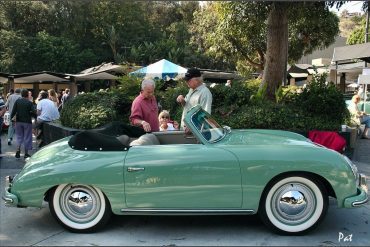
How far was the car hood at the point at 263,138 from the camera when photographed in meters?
4.82

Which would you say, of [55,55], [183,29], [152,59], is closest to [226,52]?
[152,59]

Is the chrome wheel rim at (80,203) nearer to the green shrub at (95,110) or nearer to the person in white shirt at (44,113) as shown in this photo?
the green shrub at (95,110)

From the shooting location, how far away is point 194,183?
14.6ft

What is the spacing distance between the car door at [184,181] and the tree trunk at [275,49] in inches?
256

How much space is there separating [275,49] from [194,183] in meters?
6.91

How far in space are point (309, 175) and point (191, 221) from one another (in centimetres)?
143

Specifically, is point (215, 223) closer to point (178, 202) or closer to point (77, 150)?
point (178, 202)

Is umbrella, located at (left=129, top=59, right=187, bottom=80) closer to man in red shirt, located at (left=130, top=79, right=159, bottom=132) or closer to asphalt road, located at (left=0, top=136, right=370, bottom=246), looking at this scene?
man in red shirt, located at (left=130, top=79, right=159, bottom=132)

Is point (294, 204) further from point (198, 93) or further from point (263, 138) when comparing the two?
point (198, 93)

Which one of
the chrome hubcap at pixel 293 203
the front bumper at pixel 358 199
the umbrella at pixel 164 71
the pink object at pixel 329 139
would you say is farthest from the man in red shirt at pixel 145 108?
the umbrella at pixel 164 71

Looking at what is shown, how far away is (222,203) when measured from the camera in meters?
4.47

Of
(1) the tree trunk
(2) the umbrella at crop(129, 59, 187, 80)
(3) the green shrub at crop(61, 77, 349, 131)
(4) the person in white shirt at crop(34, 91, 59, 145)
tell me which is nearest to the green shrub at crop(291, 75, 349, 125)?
(3) the green shrub at crop(61, 77, 349, 131)

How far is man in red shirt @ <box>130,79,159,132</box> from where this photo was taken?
6.02 meters

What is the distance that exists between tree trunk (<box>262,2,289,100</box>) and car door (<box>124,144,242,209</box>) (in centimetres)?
650
